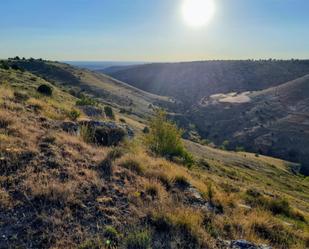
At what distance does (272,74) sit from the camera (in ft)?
452

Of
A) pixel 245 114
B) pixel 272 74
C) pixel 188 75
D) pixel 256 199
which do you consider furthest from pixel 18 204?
pixel 188 75

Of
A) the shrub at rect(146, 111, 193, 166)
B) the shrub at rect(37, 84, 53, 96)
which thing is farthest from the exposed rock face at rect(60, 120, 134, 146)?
the shrub at rect(37, 84, 53, 96)

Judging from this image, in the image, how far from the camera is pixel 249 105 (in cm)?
9256

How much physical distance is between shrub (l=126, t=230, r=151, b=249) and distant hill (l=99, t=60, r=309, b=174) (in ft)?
211

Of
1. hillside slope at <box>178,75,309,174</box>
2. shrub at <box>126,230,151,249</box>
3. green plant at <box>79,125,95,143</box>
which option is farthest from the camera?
hillside slope at <box>178,75,309,174</box>

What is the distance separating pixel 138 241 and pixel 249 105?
91.0 meters

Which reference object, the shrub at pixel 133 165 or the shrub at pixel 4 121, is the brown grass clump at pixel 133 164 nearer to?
the shrub at pixel 133 165

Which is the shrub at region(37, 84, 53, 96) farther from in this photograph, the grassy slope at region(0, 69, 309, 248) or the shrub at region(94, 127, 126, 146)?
the grassy slope at region(0, 69, 309, 248)

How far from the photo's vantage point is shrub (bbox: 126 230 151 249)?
5551mm

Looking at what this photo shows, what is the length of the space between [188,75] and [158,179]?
149m

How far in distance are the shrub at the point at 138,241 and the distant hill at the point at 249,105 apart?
64349 mm

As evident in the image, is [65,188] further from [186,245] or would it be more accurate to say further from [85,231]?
[186,245]

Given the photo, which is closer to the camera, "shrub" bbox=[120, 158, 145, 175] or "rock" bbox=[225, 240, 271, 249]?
"rock" bbox=[225, 240, 271, 249]

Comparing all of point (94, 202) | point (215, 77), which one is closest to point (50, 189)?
point (94, 202)
